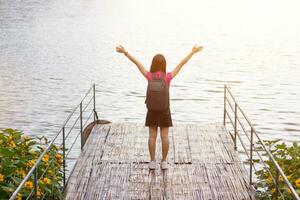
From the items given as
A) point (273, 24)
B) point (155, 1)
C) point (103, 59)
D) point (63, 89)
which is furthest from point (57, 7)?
point (63, 89)

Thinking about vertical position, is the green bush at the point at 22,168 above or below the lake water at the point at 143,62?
above

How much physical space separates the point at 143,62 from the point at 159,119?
3093 centimetres

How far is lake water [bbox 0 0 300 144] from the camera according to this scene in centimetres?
2639

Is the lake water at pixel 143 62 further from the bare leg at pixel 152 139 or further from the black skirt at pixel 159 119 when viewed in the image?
the black skirt at pixel 159 119

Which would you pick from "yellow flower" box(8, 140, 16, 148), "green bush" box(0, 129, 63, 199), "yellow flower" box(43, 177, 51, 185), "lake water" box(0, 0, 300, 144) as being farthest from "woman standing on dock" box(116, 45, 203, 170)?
"lake water" box(0, 0, 300, 144)

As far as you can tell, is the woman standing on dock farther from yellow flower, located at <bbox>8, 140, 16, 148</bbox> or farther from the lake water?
the lake water

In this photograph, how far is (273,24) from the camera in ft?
214

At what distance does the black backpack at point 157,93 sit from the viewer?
1000 centimetres

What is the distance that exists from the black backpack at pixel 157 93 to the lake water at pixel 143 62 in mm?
12391

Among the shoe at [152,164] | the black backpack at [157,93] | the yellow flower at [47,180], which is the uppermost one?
the black backpack at [157,93]

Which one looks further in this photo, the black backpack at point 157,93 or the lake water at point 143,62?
the lake water at point 143,62

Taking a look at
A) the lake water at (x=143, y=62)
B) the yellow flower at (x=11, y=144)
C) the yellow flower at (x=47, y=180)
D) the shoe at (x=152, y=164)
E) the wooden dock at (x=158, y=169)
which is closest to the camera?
the yellow flower at (x=47, y=180)

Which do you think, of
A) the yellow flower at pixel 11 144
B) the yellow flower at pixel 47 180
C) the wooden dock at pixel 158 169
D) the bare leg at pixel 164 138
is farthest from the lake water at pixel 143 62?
the yellow flower at pixel 47 180

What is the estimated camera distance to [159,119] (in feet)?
33.7
